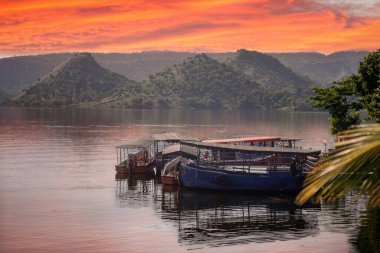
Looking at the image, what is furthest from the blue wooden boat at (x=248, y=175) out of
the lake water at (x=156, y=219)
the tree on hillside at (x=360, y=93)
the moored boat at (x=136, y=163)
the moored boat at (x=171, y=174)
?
the moored boat at (x=136, y=163)

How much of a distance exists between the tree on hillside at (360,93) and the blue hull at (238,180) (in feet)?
39.4

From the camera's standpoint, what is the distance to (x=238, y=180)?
221 ft

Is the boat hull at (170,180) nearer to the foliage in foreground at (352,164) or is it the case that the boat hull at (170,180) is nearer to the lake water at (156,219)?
the lake water at (156,219)

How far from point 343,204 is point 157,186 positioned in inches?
1025

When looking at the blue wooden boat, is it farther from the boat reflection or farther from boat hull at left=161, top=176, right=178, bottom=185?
boat hull at left=161, top=176, right=178, bottom=185

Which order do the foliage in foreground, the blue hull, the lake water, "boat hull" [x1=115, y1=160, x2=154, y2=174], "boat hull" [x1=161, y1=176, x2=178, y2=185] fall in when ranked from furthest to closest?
1. "boat hull" [x1=115, y1=160, x2=154, y2=174]
2. "boat hull" [x1=161, y1=176, x2=178, y2=185]
3. the blue hull
4. the lake water
5. the foliage in foreground

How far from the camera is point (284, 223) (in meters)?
53.8

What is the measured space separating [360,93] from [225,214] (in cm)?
2723

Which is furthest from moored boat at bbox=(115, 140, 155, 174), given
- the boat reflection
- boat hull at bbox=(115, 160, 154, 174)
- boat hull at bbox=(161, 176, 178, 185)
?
the boat reflection

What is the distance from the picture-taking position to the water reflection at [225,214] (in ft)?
160

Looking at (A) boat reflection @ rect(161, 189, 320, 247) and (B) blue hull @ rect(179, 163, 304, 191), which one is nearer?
(A) boat reflection @ rect(161, 189, 320, 247)

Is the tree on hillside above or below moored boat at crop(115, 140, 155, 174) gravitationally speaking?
above

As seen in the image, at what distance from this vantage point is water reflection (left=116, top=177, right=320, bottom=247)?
4891cm

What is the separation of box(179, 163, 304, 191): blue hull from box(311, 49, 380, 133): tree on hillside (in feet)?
39.4
